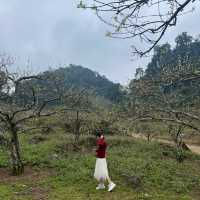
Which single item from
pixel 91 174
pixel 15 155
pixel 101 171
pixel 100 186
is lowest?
pixel 100 186

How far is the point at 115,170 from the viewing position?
17.3m

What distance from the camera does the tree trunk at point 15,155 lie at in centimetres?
1666

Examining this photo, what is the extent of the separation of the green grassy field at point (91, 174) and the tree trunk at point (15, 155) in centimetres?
28

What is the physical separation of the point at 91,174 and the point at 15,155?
2700 millimetres

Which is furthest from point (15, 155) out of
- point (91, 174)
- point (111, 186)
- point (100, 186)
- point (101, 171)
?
point (111, 186)

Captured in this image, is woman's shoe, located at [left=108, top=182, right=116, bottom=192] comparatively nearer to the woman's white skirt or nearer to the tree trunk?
the woman's white skirt

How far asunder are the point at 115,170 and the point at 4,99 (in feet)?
15.2

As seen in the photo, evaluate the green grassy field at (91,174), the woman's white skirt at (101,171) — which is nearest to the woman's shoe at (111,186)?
the green grassy field at (91,174)

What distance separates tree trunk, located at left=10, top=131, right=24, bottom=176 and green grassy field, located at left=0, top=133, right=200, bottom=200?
28 centimetres

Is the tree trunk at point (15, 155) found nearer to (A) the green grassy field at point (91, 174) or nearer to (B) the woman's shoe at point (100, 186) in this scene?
(A) the green grassy field at point (91, 174)

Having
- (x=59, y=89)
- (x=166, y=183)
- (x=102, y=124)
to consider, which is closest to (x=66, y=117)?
(x=102, y=124)

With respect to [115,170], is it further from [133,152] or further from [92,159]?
[133,152]

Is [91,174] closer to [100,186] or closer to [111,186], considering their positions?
[100,186]

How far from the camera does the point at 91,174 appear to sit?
16.5 metres
